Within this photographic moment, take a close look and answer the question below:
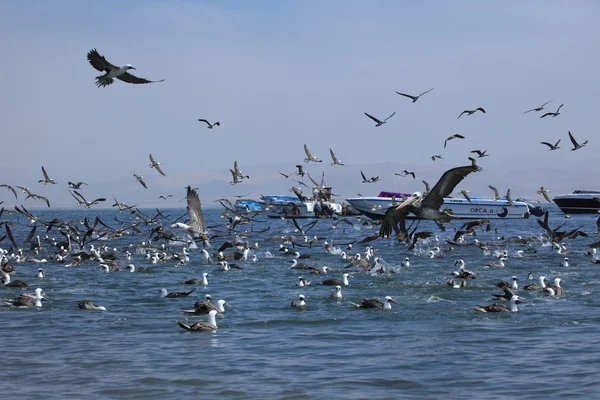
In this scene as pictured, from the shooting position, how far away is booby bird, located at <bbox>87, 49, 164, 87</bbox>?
1627cm

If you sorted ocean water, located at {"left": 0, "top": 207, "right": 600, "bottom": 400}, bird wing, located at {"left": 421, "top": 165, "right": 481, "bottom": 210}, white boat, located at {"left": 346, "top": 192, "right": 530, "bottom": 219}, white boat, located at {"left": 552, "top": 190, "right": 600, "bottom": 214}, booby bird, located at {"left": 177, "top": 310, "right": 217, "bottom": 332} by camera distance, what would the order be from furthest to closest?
white boat, located at {"left": 552, "top": 190, "right": 600, "bottom": 214} < white boat, located at {"left": 346, "top": 192, "right": 530, "bottom": 219} < booby bird, located at {"left": 177, "top": 310, "right": 217, "bottom": 332} < bird wing, located at {"left": 421, "top": 165, "right": 481, "bottom": 210} < ocean water, located at {"left": 0, "top": 207, "right": 600, "bottom": 400}

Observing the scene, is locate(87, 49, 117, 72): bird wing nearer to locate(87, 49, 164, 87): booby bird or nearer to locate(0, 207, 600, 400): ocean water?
locate(87, 49, 164, 87): booby bird

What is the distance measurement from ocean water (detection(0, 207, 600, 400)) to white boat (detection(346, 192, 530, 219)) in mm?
40345

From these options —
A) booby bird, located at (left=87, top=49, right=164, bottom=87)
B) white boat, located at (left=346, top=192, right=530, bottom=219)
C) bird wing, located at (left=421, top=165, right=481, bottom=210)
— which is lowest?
white boat, located at (left=346, top=192, right=530, bottom=219)

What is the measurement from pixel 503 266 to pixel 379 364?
694 inches

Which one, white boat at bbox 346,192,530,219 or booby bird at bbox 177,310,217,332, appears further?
white boat at bbox 346,192,530,219

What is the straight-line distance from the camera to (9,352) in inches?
601

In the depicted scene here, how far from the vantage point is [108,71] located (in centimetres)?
1652

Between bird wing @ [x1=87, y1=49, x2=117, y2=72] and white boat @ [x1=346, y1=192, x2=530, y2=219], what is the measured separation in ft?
166

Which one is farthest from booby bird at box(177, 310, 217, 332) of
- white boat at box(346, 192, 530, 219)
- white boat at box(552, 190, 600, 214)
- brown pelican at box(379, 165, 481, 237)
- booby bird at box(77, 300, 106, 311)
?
white boat at box(552, 190, 600, 214)

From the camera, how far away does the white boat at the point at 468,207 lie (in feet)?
223

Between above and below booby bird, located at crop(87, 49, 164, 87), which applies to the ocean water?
below

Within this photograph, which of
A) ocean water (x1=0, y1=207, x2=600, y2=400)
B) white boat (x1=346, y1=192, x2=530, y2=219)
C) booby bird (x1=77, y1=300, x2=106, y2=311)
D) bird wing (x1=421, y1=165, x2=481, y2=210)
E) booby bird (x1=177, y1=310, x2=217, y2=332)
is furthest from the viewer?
white boat (x1=346, y1=192, x2=530, y2=219)

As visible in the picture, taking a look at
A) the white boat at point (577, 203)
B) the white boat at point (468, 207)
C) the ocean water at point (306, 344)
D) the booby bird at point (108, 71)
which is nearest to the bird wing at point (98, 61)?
the booby bird at point (108, 71)
